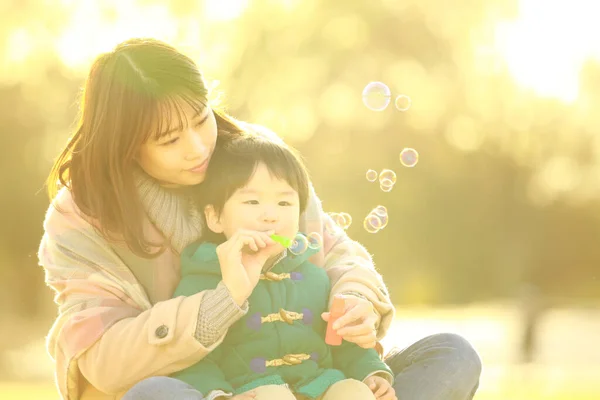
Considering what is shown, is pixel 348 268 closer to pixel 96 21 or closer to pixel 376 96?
pixel 376 96

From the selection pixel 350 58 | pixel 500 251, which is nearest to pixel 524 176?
pixel 500 251

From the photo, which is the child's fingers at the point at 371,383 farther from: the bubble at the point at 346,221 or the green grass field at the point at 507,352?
the bubble at the point at 346,221

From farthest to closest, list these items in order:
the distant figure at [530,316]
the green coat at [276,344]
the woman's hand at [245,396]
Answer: the distant figure at [530,316]
the green coat at [276,344]
the woman's hand at [245,396]

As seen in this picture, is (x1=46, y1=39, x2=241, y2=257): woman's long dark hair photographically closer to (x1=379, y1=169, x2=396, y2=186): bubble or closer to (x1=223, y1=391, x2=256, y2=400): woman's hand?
(x1=223, y1=391, x2=256, y2=400): woman's hand

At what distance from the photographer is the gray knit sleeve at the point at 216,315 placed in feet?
10.0

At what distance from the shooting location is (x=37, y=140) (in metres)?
22.3

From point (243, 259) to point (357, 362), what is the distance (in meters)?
0.48

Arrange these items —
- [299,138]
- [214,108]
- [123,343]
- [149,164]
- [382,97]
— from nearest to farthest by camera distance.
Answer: [123,343] < [149,164] < [214,108] < [382,97] < [299,138]

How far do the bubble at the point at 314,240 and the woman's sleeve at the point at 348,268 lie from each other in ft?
0.24

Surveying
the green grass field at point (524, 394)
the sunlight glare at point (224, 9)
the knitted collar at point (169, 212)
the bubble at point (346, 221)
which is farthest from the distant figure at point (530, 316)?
the knitted collar at point (169, 212)

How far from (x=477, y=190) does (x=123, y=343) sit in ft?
77.7

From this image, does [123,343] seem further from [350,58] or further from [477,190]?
[477,190]

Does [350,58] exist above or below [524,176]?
above

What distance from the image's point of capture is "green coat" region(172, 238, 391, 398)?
3.15 m
